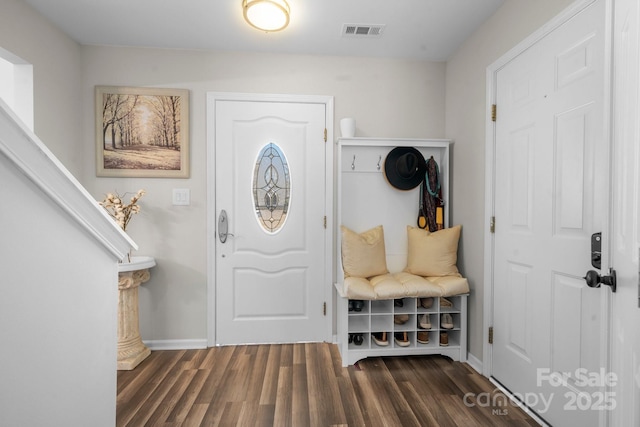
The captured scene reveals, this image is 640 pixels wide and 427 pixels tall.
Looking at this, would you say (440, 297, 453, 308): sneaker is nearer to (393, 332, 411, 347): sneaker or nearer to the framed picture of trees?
(393, 332, 411, 347): sneaker

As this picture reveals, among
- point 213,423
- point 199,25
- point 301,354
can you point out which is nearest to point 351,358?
point 301,354

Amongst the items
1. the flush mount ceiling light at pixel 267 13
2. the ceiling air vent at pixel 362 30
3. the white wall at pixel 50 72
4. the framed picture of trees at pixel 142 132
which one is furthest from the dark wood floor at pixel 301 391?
the ceiling air vent at pixel 362 30

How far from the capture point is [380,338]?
2.59 metres

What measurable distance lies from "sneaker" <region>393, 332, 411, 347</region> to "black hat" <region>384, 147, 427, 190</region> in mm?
1209

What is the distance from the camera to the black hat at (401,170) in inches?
109

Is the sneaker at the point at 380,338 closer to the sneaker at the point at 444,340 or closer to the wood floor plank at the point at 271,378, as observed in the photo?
the sneaker at the point at 444,340

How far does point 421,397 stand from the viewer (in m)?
2.03

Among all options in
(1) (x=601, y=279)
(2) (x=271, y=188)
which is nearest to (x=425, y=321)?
(1) (x=601, y=279)

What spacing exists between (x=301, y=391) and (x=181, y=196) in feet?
5.94

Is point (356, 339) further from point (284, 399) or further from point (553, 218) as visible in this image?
point (553, 218)

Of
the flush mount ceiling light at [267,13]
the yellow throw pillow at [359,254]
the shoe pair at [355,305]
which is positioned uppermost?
the flush mount ceiling light at [267,13]

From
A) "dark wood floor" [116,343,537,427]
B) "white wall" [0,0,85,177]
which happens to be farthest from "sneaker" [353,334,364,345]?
"white wall" [0,0,85,177]

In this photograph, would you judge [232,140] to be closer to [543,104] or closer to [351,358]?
[351,358]

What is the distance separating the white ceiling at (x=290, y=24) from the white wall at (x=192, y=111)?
0.33ft
